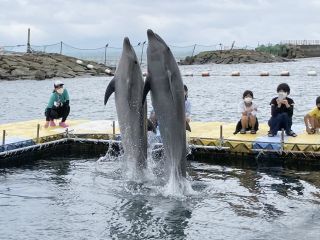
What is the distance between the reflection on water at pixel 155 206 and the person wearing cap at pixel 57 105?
3.56m

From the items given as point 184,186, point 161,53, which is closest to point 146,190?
point 184,186

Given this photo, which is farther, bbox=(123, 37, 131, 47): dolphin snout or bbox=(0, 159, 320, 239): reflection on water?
bbox=(123, 37, 131, 47): dolphin snout

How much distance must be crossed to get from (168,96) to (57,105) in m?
7.54

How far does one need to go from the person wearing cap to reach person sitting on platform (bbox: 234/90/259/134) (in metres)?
5.47

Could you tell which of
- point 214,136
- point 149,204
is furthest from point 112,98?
point 149,204

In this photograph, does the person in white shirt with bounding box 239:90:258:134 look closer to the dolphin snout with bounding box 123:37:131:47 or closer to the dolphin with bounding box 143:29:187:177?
the dolphin with bounding box 143:29:187:177

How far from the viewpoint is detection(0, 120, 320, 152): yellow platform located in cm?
1401

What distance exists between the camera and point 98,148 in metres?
16.3

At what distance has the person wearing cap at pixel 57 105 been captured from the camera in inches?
682

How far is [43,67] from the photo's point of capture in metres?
62.3

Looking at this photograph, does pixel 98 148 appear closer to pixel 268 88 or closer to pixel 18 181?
pixel 18 181

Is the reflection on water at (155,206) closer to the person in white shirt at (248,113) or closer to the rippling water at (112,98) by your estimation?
the person in white shirt at (248,113)

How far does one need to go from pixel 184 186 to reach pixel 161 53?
2.78m

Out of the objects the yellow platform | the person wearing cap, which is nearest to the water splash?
the yellow platform
